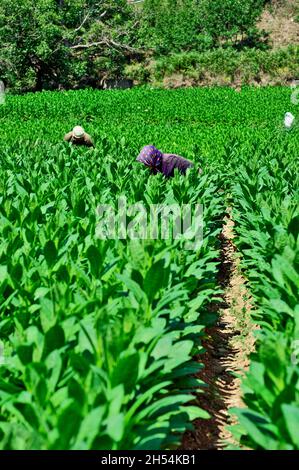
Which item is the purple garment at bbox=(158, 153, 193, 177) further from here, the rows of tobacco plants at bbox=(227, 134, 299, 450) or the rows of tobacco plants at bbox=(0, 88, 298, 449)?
the rows of tobacco plants at bbox=(227, 134, 299, 450)

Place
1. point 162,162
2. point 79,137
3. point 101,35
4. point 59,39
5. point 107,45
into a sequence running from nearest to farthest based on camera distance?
point 162,162 → point 79,137 → point 59,39 → point 101,35 → point 107,45

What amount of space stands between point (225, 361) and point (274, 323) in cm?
158

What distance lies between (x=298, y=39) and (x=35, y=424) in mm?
60608

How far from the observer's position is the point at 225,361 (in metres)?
5.83

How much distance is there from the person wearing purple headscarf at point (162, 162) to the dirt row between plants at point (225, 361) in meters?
1.58

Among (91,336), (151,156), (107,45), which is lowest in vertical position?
(91,336)

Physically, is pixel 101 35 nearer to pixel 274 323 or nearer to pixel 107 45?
pixel 107 45

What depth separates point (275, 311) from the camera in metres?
4.42

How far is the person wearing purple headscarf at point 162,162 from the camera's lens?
29.1 feet

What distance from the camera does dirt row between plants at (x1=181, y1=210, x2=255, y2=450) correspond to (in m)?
4.25

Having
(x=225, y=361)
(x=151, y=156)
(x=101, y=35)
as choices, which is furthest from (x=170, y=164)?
(x=101, y=35)

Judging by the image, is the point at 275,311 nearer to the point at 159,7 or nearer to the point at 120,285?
the point at 120,285

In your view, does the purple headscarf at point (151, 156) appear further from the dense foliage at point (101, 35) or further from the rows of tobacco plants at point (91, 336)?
the dense foliage at point (101, 35)

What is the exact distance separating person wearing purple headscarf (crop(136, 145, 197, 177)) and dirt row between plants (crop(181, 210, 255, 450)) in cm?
158
